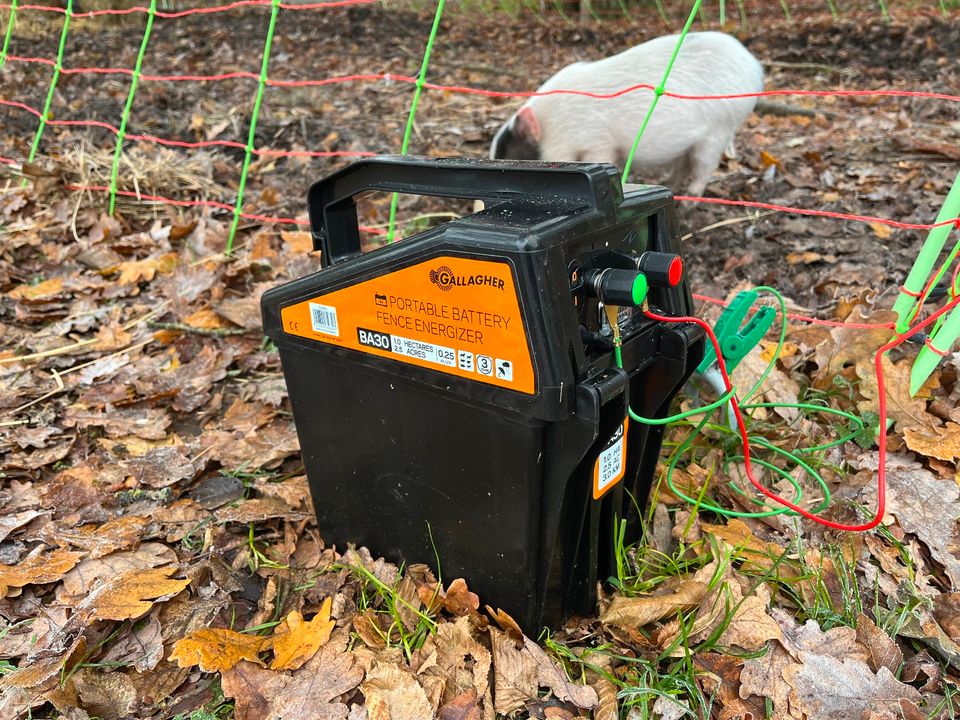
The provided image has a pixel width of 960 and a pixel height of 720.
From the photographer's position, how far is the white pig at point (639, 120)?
3.60m

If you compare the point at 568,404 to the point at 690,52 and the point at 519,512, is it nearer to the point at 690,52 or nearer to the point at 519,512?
the point at 519,512

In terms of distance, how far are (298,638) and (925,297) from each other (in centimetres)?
180

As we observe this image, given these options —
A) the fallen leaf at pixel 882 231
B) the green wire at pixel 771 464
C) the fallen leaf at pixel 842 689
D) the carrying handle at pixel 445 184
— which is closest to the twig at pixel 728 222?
the fallen leaf at pixel 882 231

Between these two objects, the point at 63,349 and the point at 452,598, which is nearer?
the point at 452,598

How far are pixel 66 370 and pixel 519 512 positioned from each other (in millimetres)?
1918

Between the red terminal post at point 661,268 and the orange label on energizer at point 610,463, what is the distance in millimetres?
237

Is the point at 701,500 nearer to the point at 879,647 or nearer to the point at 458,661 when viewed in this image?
the point at 879,647

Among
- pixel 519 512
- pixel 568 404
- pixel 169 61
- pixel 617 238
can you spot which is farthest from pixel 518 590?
pixel 169 61

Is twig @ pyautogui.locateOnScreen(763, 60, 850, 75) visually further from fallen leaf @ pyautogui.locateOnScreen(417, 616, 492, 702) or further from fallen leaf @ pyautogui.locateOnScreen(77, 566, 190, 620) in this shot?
fallen leaf @ pyautogui.locateOnScreen(77, 566, 190, 620)

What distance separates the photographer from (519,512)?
3.97ft

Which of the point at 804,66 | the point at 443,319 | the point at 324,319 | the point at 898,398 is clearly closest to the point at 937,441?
the point at 898,398

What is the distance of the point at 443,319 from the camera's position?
1.13 metres

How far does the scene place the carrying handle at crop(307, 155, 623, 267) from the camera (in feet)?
3.64

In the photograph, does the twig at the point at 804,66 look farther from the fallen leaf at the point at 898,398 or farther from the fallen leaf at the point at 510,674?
the fallen leaf at the point at 510,674
